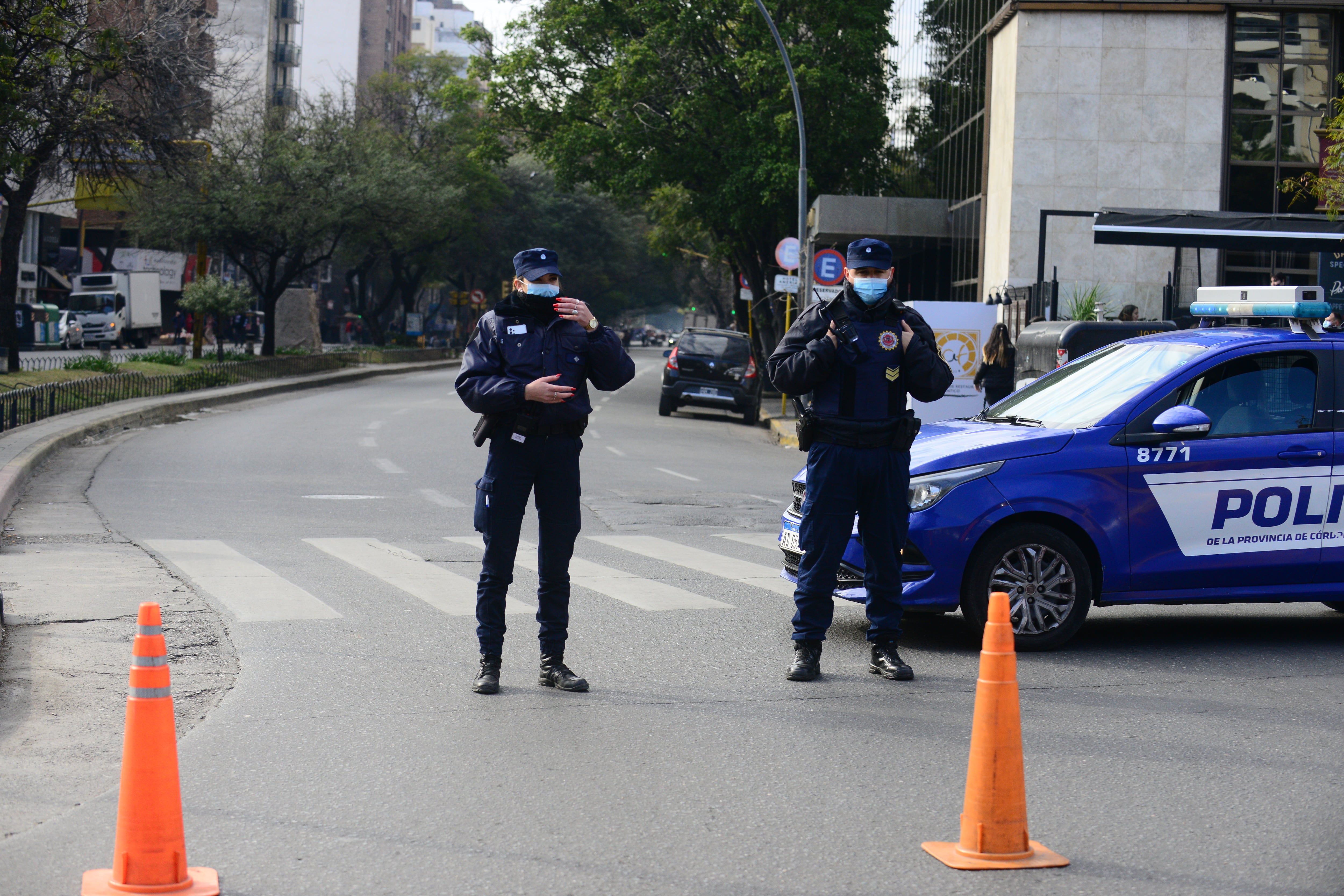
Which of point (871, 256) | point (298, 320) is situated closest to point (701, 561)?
point (871, 256)

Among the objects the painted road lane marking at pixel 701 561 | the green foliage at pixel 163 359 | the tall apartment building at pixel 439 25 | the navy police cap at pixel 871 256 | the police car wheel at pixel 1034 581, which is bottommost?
the painted road lane marking at pixel 701 561

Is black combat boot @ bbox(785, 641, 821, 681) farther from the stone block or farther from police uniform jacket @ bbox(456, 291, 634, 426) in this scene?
the stone block

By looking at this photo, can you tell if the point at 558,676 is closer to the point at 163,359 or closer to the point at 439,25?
the point at 163,359

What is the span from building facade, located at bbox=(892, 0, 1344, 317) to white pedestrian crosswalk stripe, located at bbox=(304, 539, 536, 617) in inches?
683

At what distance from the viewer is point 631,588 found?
30.8 ft

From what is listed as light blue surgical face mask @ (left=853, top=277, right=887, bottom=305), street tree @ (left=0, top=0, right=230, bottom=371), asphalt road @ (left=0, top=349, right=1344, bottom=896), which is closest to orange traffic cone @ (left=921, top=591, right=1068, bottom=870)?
asphalt road @ (left=0, top=349, right=1344, bottom=896)

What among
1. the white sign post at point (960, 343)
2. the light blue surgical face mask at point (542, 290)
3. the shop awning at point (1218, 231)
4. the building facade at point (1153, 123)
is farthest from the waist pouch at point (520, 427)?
the building facade at point (1153, 123)

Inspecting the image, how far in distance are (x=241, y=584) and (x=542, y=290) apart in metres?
3.92

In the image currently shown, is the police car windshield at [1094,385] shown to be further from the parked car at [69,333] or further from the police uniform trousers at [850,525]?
the parked car at [69,333]

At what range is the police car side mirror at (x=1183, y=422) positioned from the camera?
733 cm

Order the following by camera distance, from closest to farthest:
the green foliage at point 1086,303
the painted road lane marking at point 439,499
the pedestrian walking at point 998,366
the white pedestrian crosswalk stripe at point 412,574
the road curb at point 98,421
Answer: the white pedestrian crosswalk stripe at point 412,574
the painted road lane marking at point 439,499
the road curb at point 98,421
the pedestrian walking at point 998,366
the green foliage at point 1086,303

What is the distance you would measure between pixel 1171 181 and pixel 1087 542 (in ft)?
67.6

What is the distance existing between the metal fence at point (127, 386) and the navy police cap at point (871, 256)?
47.2 ft

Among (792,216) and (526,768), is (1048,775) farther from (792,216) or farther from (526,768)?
(792,216)
